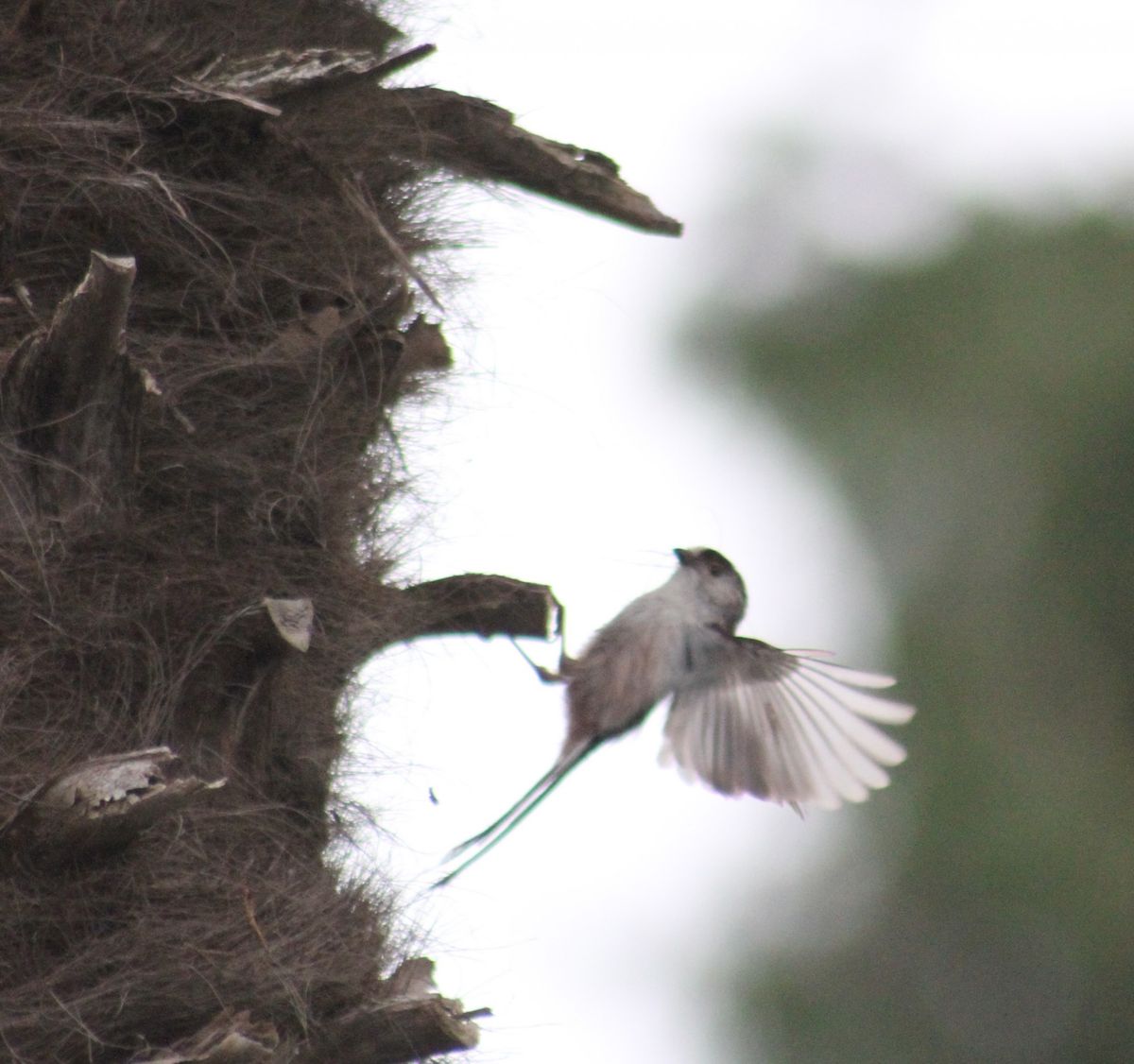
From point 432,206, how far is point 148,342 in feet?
2.21

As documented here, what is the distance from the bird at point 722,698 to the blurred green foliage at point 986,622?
3955mm

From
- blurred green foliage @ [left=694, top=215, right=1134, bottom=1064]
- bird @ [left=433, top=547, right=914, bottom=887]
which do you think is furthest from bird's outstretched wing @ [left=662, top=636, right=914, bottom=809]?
blurred green foliage @ [left=694, top=215, right=1134, bottom=1064]

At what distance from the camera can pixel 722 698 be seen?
375 centimetres

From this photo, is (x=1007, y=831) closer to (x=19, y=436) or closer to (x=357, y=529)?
(x=357, y=529)

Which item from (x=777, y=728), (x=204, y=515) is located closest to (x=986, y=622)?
(x=777, y=728)

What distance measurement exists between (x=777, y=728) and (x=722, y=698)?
13 centimetres

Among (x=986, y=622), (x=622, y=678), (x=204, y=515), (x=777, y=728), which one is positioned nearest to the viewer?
(x=204, y=515)

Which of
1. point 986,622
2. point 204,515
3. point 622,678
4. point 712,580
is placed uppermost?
point 986,622

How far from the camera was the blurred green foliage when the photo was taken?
7.46 m

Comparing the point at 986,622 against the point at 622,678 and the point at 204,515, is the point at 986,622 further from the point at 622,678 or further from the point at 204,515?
the point at 204,515

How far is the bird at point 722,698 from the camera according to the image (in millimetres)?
3551

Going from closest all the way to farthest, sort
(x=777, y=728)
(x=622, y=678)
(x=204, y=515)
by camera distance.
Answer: (x=204, y=515)
(x=622, y=678)
(x=777, y=728)

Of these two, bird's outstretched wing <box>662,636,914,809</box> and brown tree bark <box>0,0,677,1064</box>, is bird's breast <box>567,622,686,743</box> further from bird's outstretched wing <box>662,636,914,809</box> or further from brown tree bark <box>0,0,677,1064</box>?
brown tree bark <box>0,0,677,1064</box>

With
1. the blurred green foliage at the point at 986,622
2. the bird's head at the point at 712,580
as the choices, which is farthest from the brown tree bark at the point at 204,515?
the blurred green foliage at the point at 986,622
